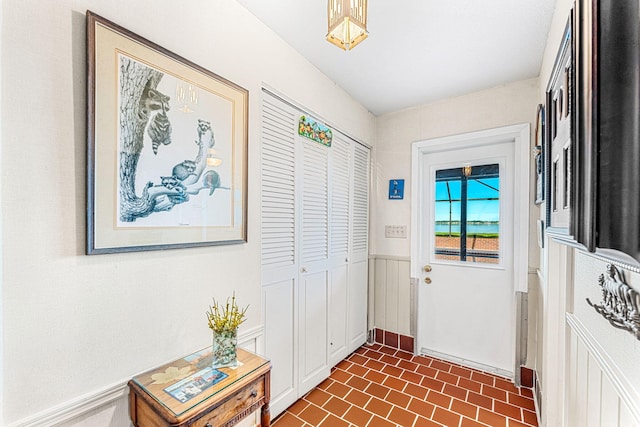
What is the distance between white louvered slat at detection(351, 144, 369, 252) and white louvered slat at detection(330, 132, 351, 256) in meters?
0.14

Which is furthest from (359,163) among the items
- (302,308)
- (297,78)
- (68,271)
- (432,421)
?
(68,271)

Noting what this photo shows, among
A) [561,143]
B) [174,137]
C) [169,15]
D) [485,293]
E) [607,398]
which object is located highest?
[169,15]

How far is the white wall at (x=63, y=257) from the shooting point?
868 millimetres

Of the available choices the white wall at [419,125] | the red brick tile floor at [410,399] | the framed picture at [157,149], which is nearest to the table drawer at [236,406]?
the framed picture at [157,149]

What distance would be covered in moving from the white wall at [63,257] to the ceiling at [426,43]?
0.76 meters

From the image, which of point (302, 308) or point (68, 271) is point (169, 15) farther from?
point (302, 308)

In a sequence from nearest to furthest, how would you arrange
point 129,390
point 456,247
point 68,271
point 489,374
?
point 68,271, point 129,390, point 489,374, point 456,247

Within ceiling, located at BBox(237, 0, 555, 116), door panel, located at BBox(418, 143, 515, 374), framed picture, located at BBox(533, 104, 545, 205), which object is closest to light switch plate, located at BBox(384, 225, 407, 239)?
door panel, located at BBox(418, 143, 515, 374)

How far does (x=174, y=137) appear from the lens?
127 cm

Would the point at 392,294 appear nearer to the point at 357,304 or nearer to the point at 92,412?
the point at 357,304

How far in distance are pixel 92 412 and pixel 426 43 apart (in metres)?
2.56

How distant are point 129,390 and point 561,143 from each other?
5.94ft

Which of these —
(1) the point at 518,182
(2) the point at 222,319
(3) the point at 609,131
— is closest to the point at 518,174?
(1) the point at 518,182

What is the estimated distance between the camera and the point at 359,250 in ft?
9.55
